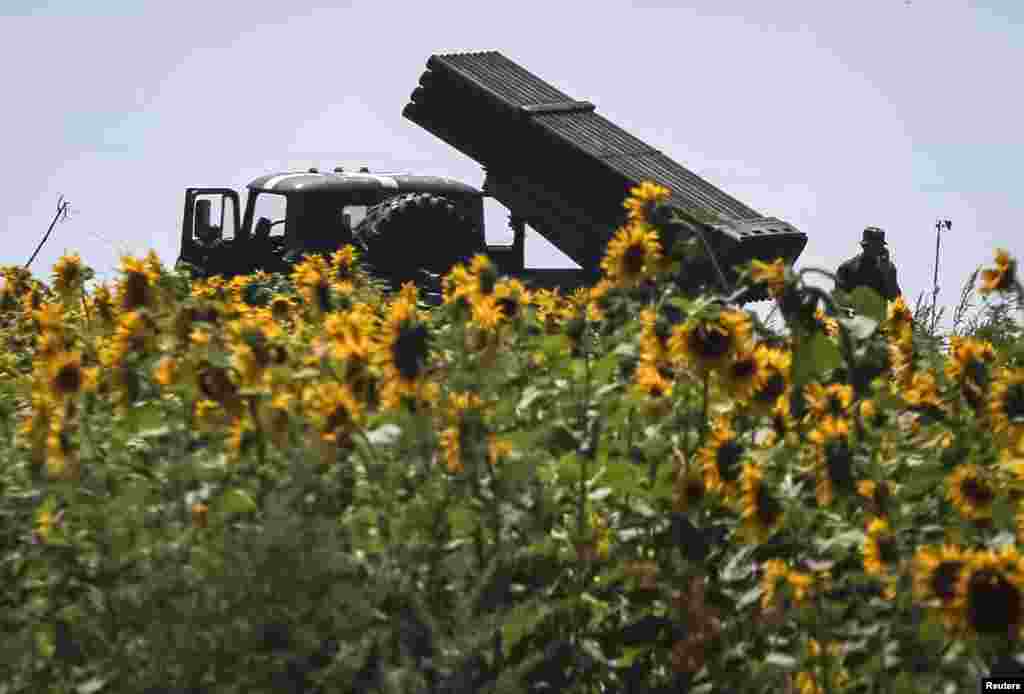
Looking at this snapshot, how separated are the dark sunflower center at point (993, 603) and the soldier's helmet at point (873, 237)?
933 cm

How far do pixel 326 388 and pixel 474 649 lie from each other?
684 millimetres

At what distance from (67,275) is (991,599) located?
12.0 feet

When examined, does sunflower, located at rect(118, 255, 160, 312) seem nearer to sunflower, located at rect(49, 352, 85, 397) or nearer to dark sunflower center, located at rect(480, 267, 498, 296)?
sunflower, located at rect(49, 352, 85, 397)

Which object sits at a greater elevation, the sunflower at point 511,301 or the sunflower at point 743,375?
the sunflower at point 511,301

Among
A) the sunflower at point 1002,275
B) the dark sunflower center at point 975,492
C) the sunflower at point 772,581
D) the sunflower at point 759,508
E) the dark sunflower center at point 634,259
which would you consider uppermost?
the sunflower at point 1002,275

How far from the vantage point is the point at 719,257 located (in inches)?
519

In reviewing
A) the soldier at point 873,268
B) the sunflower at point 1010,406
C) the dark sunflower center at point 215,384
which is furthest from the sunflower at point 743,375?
the soldier at point 873,268

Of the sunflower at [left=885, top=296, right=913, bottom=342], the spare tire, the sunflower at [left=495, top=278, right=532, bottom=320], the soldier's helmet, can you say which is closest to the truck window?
the spare tire

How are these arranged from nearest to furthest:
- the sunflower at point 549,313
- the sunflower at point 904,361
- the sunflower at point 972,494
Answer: the sunflower at point 972,494 < the sunflower at point 904,361 < the sunflower at point 549,313

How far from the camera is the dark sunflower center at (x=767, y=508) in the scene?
12.6 feet

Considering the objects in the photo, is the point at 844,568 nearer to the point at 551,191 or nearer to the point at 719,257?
the point at 719,257

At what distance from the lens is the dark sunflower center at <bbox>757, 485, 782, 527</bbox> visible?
3.83 m

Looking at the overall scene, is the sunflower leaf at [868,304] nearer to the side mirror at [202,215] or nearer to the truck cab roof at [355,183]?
the truck cab roof at [355,183]

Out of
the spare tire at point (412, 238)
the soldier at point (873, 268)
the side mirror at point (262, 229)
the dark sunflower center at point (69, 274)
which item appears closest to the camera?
the dark sunflower center at point (69, 274)
